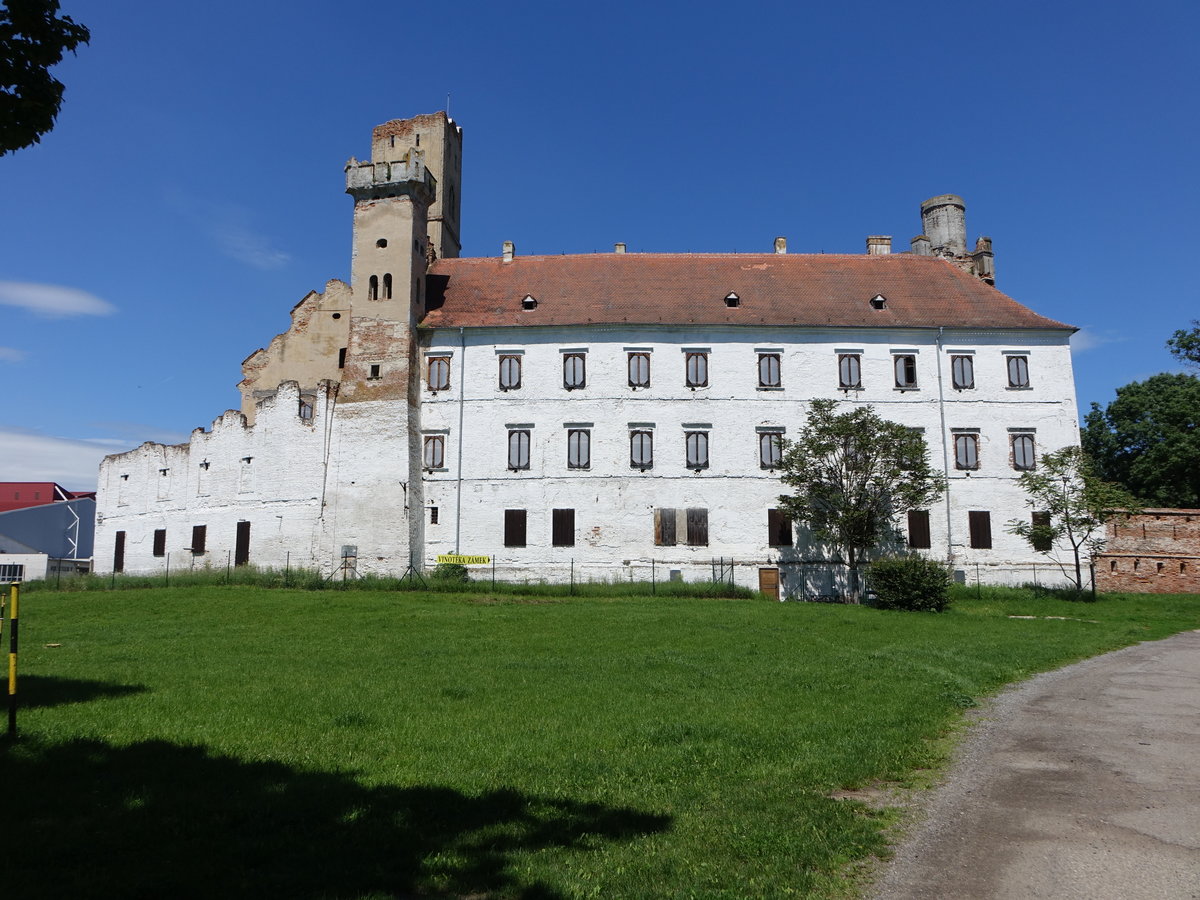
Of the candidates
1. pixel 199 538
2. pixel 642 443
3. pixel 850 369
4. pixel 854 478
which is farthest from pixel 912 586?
pixel 199 538

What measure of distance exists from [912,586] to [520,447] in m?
18.3

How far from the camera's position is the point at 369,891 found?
529cm

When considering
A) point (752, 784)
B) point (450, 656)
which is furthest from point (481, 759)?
point (450, 656)

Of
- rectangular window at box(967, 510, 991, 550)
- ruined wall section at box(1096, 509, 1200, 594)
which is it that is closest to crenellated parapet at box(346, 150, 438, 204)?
rectangular window at box(967, 510, 991, 550)

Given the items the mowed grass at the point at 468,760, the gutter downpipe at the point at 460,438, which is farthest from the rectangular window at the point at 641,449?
the mowed grass at the point at 468,760

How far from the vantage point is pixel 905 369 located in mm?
39844

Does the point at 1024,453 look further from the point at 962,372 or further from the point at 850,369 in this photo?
the point at 850,369

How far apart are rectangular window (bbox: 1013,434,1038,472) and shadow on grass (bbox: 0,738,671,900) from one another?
1456 inches

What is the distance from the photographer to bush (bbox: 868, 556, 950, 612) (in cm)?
2878

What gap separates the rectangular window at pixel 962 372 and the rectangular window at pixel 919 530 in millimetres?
6339

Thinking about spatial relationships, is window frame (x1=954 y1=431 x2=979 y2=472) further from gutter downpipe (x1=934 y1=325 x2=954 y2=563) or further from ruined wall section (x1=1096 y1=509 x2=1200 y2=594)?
ruined wall section (x1=1096 y1=509 x2=1200 y2=594)

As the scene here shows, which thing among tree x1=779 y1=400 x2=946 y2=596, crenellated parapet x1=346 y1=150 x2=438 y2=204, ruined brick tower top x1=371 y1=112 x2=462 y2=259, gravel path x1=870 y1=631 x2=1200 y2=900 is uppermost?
ruined brick tower top x1=371 y1=112 x2=462 y2=259

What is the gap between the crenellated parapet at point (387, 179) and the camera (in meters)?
39.8

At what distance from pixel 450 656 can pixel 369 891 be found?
11.2m
